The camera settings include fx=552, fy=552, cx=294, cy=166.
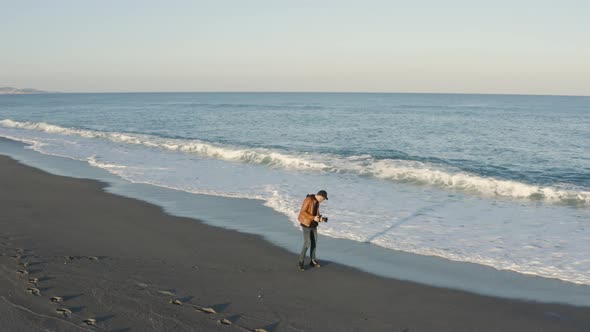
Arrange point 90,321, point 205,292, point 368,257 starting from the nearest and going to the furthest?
point 90,321 → point 205,292 → point 368,257

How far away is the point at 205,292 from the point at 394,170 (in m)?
15.6

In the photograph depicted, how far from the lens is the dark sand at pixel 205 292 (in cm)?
756

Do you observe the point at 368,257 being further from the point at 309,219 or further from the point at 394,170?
the point at 394,170

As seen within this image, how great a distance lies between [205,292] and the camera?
868 cm

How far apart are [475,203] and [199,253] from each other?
32.2ft

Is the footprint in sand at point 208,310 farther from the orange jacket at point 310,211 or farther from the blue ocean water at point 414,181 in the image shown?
the blue ocean water at point 414,181

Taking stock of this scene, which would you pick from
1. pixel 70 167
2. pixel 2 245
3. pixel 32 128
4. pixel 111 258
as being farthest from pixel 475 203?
pixel 32 128

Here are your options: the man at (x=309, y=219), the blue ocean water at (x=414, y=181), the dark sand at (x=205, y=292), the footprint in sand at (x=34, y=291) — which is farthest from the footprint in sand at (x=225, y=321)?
the blue ocean water at (x=414, y=181)

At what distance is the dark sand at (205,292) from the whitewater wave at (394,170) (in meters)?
9.98

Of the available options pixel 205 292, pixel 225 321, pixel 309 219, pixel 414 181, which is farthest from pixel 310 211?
pixel 414 181

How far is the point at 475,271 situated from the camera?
10.3 metres

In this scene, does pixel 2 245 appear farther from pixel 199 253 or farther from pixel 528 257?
pixel 528 257

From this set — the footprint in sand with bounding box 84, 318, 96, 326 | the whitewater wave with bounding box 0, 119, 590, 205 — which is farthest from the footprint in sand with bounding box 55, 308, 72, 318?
the whitewater wave with bounding box 0, 119, 590, 205

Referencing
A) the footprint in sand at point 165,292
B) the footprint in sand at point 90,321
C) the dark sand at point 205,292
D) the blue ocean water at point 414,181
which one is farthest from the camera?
the blue ocean water at point 414,181
